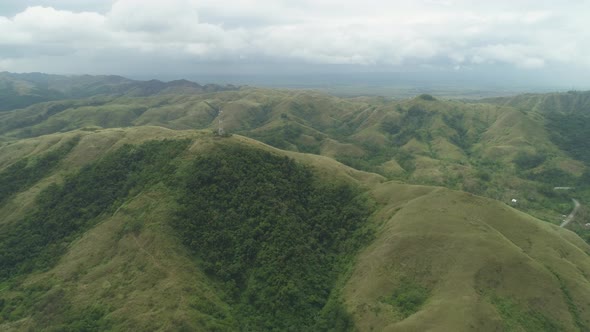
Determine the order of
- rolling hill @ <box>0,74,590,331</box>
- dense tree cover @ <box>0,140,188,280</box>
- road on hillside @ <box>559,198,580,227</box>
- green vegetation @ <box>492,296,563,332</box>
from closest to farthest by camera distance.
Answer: green vegetation @ <box>492,296,563,332</box>, rolling hill @ <box>0,74,590,331</box>, dense tree cover @ <box>0,140,188,280</box>, road on hillside @ <box>559,198,580,227</box>

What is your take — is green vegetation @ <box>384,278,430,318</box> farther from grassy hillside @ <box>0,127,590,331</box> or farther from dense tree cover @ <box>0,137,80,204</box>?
dense tree cover @ <box>0,137,80,204</box>

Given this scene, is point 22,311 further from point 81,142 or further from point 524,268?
point 524,268

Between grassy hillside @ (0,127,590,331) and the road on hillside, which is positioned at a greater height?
grassy hillside @ (0,127,590,331)

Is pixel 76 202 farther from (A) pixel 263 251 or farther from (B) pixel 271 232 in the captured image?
(A) pixel 263 251

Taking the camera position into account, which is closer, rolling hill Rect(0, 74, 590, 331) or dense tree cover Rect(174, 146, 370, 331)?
rolling hill Rect(0, 74, 590, 331)

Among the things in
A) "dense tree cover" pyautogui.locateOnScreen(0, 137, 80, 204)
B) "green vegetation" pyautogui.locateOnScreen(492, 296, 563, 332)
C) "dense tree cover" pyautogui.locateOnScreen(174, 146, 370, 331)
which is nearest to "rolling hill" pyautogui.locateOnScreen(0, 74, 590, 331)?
"green vegetation" pyautogui.locateOnScreen(492, 296, 563, 332)

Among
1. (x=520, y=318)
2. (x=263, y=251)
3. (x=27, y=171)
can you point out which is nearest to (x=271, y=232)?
(x=263, y=251)
